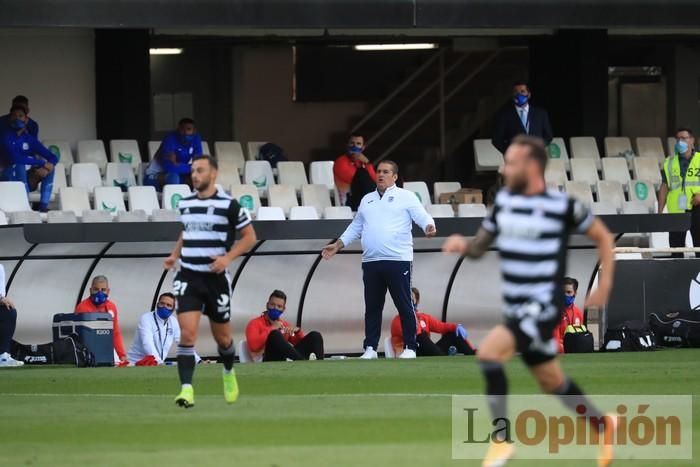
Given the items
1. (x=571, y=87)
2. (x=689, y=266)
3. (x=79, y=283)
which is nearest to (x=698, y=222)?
(x=689, y=266)

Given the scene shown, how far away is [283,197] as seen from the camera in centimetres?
2245

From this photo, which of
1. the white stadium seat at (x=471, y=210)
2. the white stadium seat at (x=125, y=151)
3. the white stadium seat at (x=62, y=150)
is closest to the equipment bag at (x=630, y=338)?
the white stadium seat at (x=471, y=210)

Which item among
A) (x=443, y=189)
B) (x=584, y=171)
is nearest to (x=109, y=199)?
(x=443, y=189)

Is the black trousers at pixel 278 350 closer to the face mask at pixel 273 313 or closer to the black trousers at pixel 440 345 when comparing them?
the face mask at pixel 273 313

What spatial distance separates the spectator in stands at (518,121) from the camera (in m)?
22.1

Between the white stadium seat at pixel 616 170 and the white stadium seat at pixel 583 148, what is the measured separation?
0.28 metres

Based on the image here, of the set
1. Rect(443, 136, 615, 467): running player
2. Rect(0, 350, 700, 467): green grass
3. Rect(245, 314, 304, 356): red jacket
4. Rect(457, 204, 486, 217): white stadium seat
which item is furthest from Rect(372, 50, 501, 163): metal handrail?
Rect(443, 136, 615, 467): running player

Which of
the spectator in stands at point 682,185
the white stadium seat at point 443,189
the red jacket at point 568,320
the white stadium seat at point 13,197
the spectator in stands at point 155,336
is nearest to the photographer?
the spectator in stands at point 155,336

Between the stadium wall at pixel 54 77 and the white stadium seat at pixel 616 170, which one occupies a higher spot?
the stadium wall at pixel 54 77

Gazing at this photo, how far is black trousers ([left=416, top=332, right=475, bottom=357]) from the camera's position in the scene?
19.0 metres

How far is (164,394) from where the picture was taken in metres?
13.3

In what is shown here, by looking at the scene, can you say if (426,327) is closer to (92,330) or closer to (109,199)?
(92,330)

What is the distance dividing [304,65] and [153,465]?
22218 mm

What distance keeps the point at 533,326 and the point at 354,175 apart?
1354 cm
